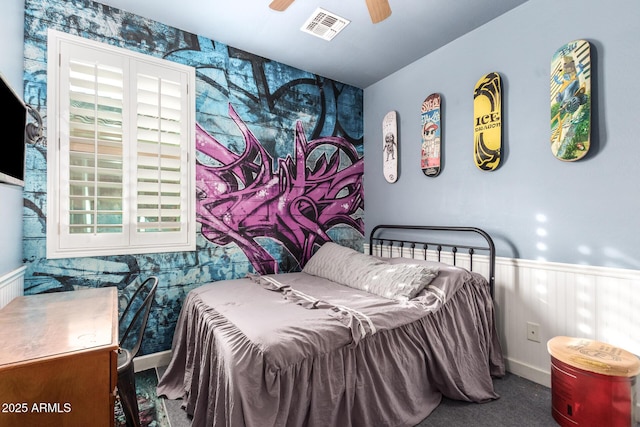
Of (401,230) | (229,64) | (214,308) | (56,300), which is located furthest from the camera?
(401,230)

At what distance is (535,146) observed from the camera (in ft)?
7.06

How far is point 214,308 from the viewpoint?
1.86m

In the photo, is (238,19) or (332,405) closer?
(332,405)

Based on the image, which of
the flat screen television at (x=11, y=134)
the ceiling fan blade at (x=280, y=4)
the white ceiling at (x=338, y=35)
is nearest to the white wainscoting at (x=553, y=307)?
the flat screen television at (x=11, y=134)

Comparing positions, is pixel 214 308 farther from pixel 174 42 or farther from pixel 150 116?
pixel 174 42

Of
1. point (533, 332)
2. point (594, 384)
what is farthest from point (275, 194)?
point (594, 384)

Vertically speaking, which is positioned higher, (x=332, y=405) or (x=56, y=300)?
(x=56, y=300)

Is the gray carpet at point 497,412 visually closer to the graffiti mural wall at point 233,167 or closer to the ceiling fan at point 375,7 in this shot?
the graffiti mural wall at point 233,167

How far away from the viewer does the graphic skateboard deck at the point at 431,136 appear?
8.96 feet

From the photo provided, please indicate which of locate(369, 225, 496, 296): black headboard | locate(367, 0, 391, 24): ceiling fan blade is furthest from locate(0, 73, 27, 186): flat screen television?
locate(369, 225, 496, 296): black headboard

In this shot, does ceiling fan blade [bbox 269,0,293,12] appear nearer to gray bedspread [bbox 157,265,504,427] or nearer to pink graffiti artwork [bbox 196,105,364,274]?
pink graffiti artwork [bbox 196,105,364,274]

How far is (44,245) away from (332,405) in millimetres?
1974

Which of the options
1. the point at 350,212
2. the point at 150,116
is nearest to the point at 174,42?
the point at 150,116

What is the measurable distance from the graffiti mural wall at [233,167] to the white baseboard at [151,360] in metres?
0.05
